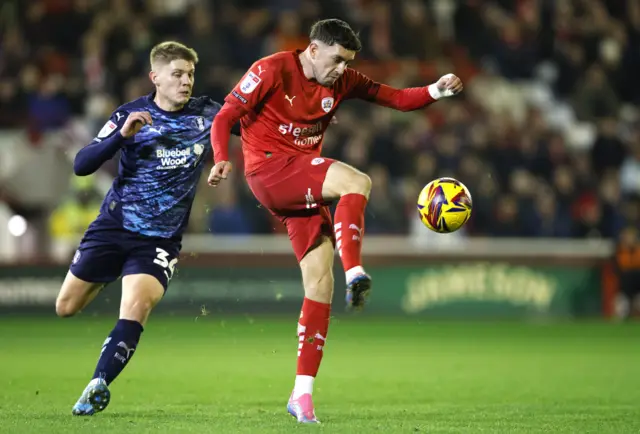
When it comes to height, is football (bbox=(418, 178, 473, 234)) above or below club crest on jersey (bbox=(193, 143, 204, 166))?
below

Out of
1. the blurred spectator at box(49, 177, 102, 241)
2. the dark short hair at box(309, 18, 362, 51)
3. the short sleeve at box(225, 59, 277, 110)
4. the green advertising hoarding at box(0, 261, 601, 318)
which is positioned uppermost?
the dark short hair at box(309, 18, 362, 51)

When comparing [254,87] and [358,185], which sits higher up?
[254,87]

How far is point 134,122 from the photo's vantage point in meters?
7.25

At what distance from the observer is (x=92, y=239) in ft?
26.1

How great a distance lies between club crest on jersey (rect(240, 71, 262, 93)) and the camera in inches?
290

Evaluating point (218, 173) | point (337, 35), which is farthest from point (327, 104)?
point (218, 173)

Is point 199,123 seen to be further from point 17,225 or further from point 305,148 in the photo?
point 17,225

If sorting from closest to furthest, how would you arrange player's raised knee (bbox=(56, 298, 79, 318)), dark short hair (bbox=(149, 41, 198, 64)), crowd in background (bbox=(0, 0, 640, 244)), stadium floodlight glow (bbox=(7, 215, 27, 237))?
dark short hair (bbox=(149, 41, 198, 64)), player's raised knee (bbox=(56, 298, 79, 318)), stadium floodlight glow (bbox=(7, 215, 27, 237)), crowd in background (bbox=(0, 0, 640, 244))

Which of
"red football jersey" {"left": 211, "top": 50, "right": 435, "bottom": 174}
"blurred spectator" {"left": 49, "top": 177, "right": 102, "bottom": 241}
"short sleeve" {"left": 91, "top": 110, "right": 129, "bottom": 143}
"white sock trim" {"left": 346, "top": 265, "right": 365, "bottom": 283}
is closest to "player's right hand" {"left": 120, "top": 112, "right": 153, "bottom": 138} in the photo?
"short sleeve" {"left": 91, "top": 110, "right": 129, "bottom": 143}

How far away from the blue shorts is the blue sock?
397 millimetres

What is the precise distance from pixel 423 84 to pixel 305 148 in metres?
12.1

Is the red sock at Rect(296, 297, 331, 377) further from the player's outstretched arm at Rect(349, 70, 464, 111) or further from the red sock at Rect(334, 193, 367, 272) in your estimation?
the player's outstretched arm at Rect(349, 70, 464, 111)

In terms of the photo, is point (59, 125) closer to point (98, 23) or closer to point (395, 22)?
point (98, 23)

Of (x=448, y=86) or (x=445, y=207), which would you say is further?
(x=448, y=86)
